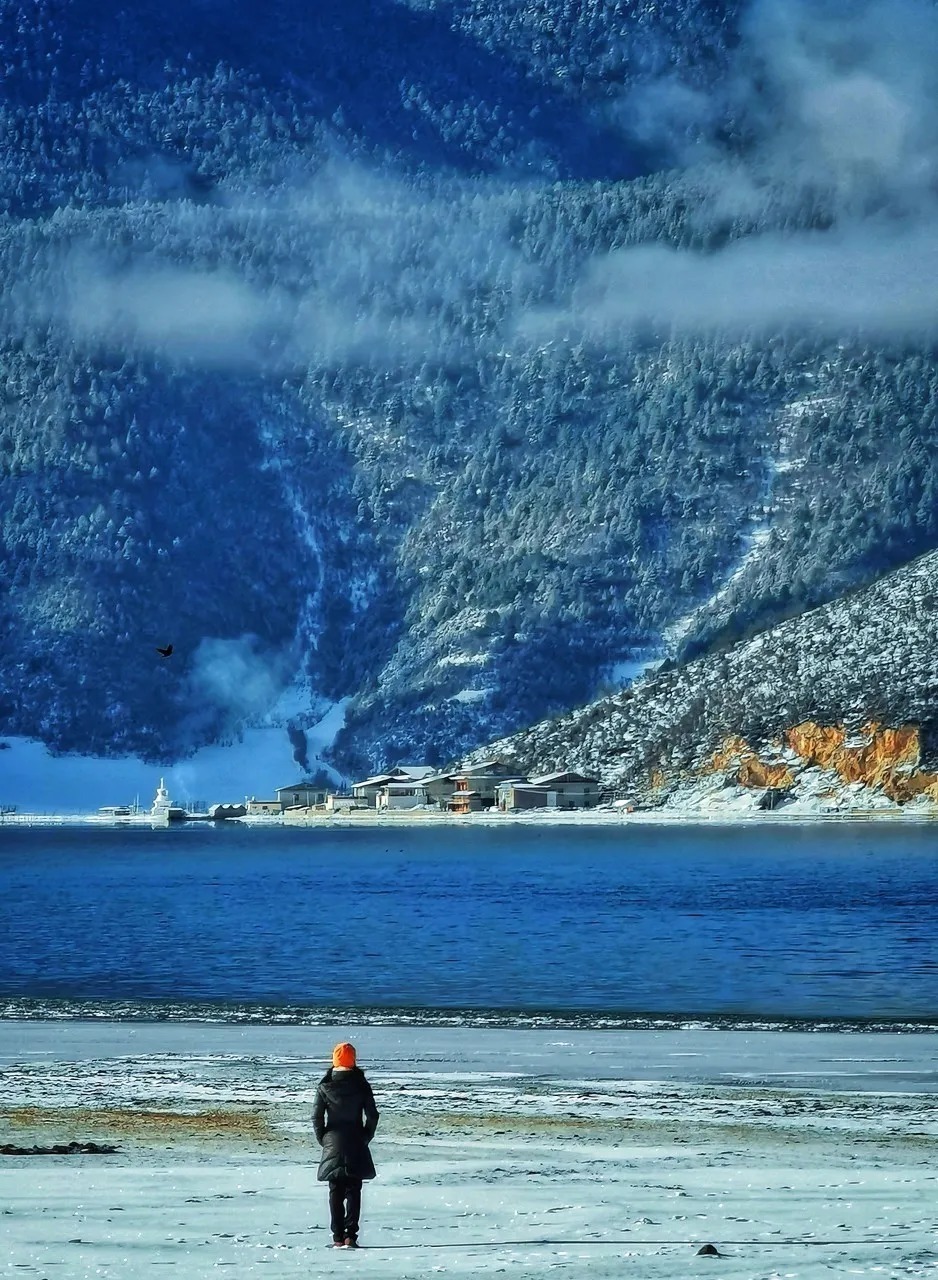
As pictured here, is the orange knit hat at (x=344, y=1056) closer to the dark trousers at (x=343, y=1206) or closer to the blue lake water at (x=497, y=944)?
the dark trousers at (x=343, y=1206)

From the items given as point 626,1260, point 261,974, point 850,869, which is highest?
point 850,869

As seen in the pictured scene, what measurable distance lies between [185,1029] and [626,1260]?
3023 centimetres

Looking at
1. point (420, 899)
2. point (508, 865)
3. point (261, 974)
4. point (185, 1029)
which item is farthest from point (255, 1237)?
point (508, 865)

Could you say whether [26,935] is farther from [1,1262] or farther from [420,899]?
[1,1262]

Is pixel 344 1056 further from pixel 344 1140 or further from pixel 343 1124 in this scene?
pixel 344 1140

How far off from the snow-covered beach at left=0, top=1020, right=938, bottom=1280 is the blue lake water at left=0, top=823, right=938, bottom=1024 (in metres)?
12.2

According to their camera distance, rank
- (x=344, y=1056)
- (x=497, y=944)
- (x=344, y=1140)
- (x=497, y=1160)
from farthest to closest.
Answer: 1. (x=497, y=944)
2. (x=497, y=1160)
3. (x=344, y=1140)
4. (x=344, y=1056)

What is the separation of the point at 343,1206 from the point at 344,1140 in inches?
27.3

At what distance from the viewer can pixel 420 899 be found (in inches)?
4852

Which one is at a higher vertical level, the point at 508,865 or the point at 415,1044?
the point at 508,865

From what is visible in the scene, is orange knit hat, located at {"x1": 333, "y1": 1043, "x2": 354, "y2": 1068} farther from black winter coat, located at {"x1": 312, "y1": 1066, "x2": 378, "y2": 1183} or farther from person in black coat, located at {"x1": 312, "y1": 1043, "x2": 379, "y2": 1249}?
black winter coat, located at {"x1": 312, "y1": 1066, "x2": 378, "y2": 1183}

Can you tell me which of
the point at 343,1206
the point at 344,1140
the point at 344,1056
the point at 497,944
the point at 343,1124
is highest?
the point at 497,944

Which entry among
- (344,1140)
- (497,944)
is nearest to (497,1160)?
(344,1140)

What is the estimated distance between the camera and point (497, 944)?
3307 inches
